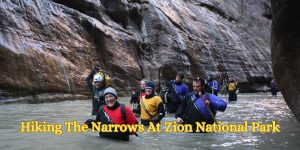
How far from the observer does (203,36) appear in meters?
34.3

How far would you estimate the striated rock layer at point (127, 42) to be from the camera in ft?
62.7

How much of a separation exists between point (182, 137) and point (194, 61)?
77.9ft

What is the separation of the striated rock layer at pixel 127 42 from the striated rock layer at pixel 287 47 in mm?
13074

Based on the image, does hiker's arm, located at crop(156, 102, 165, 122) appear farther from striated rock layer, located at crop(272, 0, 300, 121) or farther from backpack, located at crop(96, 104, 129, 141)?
striated rock layer, located at crop(272, 0, 300, 121)

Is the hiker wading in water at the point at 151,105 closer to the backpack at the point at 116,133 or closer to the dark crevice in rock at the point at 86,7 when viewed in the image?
the backpack at the point at 116,133

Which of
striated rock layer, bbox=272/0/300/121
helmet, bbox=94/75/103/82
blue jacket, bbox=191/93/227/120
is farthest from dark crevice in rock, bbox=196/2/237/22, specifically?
blue jacket, bbox=191/93/227/120

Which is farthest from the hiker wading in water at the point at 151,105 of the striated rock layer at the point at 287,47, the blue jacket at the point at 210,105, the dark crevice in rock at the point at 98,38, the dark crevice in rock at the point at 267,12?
the dark crevice in rock at the point at 267,12

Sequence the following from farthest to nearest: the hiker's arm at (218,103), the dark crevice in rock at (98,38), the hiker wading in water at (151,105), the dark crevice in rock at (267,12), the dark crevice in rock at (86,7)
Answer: the dark crevice in rock at (267,12), the dark crevice in rock at (86,7), the dark crevice in rock at (98,38), the hiker wading in water at (151,105), the hiker's arm at (218,103)

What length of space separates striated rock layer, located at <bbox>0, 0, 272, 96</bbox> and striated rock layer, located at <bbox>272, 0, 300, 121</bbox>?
515 inches

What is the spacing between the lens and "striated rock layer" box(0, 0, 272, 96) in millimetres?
19109

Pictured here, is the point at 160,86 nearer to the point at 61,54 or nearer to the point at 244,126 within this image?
the point at 61,54

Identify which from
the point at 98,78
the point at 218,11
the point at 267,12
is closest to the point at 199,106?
the point at 98,78

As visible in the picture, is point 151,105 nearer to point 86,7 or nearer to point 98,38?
point 98,38

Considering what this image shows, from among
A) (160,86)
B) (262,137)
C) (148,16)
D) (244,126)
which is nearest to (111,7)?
(148,16)
